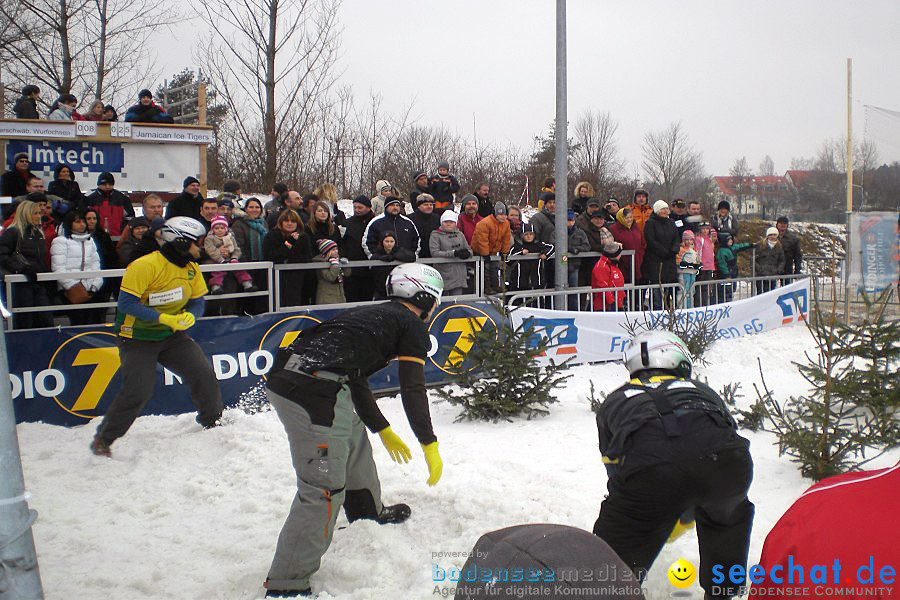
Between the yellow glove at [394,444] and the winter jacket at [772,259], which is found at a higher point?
the winter jacket at [772,259]

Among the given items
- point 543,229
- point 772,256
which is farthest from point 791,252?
point 543,229

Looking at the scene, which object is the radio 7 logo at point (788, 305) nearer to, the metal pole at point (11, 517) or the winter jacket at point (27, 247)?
the winter jacket at point (27, 247)

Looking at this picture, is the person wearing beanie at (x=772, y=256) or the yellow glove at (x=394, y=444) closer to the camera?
the yellow glove at (x=394, y=444)

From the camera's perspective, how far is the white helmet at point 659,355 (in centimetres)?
401

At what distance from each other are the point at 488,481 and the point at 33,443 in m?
4.37

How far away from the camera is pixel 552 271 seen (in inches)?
463

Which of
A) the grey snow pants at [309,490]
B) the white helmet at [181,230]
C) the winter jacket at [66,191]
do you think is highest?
the winter jacket at [66,191]

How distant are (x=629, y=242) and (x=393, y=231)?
14.2 feet

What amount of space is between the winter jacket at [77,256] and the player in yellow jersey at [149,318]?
1818mm

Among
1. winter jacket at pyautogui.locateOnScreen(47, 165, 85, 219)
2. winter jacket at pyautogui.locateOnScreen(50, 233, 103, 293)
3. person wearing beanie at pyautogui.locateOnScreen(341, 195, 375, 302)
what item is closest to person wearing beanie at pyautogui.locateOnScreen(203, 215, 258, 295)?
winter jacket at pyautogui.locateOnScreen(50, 233, 103, 293)

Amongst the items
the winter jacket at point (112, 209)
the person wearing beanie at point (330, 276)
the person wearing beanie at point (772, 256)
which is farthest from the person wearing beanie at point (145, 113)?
the person wearing beanie at point (772, 256)

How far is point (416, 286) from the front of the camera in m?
4.85

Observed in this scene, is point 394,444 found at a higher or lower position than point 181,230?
lower

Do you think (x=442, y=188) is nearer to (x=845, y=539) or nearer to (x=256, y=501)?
(x=256, y=501)
